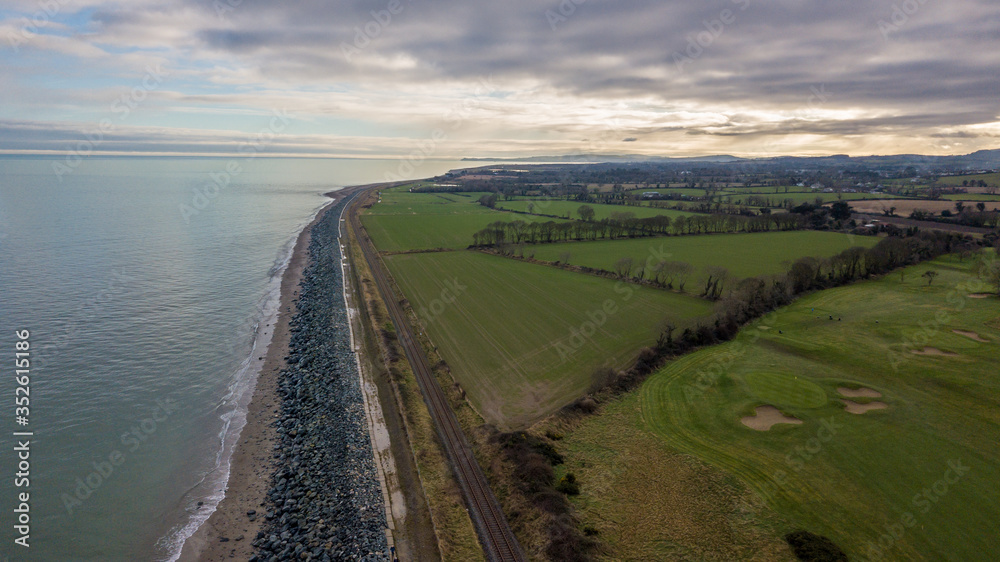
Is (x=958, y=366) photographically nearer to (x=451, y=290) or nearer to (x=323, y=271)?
(x=451, y=290)

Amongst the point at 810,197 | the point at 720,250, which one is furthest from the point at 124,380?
the point at 810,197

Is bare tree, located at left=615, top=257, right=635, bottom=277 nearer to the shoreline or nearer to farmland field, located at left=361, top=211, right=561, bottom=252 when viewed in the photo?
farmland field, located at left=361, top=211, right=561, bottom=252

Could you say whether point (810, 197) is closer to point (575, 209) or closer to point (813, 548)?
point (575, 209)

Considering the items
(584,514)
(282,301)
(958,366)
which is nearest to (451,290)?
(282,301)

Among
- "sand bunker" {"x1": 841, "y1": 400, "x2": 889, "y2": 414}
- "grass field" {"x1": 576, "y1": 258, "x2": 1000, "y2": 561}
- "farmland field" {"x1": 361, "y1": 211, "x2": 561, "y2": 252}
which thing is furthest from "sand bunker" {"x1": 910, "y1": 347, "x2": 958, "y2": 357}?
"farmland field" {"x1": 361, "y1": 211, "x2": 561, "y2": 252}

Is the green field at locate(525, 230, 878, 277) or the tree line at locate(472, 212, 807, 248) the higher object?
the tree line at locate(472, 212, 807, 248)

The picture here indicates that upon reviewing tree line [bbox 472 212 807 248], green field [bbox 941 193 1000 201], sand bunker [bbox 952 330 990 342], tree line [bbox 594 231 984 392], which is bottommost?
sand bunker [bbox 952 330 990 342]
